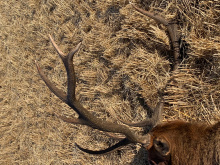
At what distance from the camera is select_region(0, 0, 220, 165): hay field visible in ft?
6.66

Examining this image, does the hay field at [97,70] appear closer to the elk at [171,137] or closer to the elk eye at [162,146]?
the elk at [171,137]

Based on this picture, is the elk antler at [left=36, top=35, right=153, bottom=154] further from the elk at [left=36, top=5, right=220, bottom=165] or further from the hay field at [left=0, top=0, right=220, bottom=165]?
the hay field at [left=0, top=0, right=220, bottom=165]

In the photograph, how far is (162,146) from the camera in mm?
1718

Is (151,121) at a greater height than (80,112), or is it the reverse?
(80,112)

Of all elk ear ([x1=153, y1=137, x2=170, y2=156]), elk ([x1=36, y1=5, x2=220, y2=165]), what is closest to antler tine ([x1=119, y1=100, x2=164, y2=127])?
elk ([x1=36, y1=5, x2=220, y2=165])

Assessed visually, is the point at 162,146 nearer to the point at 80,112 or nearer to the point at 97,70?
the point at 80,112

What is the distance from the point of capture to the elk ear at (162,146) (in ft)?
5.56

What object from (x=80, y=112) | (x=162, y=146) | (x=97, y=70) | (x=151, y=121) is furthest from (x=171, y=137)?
(x=97, y=70)

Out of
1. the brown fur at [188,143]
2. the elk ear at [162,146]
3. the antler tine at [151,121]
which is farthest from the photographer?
the antler tine at [151,121]

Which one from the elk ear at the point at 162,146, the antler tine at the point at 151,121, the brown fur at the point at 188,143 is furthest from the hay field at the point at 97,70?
the elk ear at the point at 162,146

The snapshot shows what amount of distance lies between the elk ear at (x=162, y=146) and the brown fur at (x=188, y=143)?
2 centimetres

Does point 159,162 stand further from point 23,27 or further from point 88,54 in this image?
point 23,27

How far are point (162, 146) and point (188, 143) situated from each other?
177 millimetres

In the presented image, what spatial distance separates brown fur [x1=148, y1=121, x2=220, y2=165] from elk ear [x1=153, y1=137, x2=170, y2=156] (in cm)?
2
